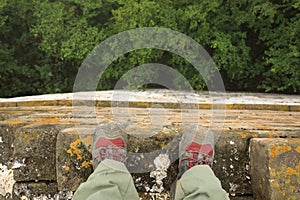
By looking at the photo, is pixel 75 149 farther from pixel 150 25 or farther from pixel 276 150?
pixel 150 25

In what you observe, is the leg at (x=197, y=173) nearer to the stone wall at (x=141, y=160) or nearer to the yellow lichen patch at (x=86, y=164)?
the stone wall at (x=141, y=160)

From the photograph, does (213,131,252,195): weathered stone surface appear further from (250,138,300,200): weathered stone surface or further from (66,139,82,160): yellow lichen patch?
(66,139,82,160): yellow lichen patch

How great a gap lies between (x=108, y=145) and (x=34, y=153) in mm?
290

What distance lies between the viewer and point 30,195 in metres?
1.58

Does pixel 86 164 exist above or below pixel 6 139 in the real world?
below

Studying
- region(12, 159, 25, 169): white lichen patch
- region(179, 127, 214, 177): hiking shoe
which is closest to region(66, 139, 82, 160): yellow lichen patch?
region(12, 159, 25, 169): white lichen patch

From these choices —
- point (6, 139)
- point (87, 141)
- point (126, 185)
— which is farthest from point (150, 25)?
point (126, 185)

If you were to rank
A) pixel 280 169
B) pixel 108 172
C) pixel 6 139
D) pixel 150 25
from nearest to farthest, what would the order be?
pixel 280 169 → pixel 108 172 → pixel 6 139 → pixel 150 25

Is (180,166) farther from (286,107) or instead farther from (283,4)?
(283,4)

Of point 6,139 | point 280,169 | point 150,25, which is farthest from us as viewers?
point 150,25

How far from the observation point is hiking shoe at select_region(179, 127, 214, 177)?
146 centimetres

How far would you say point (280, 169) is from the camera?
129 cm

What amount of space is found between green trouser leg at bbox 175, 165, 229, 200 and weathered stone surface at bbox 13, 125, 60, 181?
1.67ft

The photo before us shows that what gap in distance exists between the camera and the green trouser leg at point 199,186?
4.23 feet
